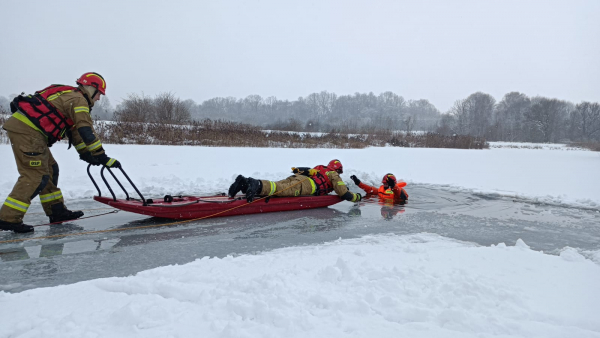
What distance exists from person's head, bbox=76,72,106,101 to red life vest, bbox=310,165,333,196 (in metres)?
4.13

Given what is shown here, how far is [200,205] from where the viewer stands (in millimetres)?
5906

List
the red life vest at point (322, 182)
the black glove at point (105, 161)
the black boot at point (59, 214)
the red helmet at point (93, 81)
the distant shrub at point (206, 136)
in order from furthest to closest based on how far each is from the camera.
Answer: the distant shrub at point (206, 136)
the red life vest at point (322, 182)
the black boot at point (59, 214)
the red helmet at point (93, 81)
the black glove at point (105, 161)

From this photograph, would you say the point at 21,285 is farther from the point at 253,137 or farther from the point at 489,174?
the point at 253,137

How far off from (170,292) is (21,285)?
1.54m

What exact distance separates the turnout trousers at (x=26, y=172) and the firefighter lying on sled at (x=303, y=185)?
2.79 meters

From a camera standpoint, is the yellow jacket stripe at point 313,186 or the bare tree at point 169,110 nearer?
the yellow jacket stripe at point 313,186

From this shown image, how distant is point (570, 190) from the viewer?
10.1 meters

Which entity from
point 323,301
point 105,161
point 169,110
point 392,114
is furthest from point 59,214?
point 392,114

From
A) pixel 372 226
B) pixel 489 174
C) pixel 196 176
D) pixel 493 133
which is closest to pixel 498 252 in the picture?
pixel 372 226

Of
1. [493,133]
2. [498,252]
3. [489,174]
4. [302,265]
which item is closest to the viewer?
[302,265]

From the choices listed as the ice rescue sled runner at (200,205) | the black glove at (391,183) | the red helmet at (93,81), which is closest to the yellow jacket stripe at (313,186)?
the ice rescue sled runner at (200,205)

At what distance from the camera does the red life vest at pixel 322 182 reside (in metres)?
7.53

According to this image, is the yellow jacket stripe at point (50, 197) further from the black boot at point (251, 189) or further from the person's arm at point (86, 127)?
the black boot at point (251, 189)

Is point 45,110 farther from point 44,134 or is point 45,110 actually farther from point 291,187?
point 291,187
